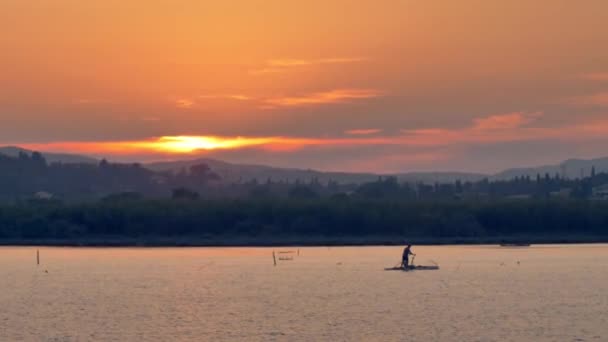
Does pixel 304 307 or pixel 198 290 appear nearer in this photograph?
pixel 304 307

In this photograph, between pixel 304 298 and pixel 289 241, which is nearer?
pixel 304 298

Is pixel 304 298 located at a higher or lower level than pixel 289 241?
lower

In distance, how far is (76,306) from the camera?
59531 mm

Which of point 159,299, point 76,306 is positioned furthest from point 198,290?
point 76,306

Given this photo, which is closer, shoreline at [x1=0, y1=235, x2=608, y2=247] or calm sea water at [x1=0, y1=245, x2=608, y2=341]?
calm sea water at [x1=0, y1=245, x2=608, y2=341]

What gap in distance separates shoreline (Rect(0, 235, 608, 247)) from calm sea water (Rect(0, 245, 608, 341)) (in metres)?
24.6

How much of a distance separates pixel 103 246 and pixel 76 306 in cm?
6855

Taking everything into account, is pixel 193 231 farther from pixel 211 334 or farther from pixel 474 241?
pixel 211 334

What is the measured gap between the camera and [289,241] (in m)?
129

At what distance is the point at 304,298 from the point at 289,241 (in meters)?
66.1

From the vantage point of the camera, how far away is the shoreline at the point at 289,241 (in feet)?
420

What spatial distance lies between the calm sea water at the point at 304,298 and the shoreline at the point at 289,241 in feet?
80.8

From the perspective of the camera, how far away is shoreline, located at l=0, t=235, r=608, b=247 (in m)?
128

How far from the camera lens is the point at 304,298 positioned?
6284cm
